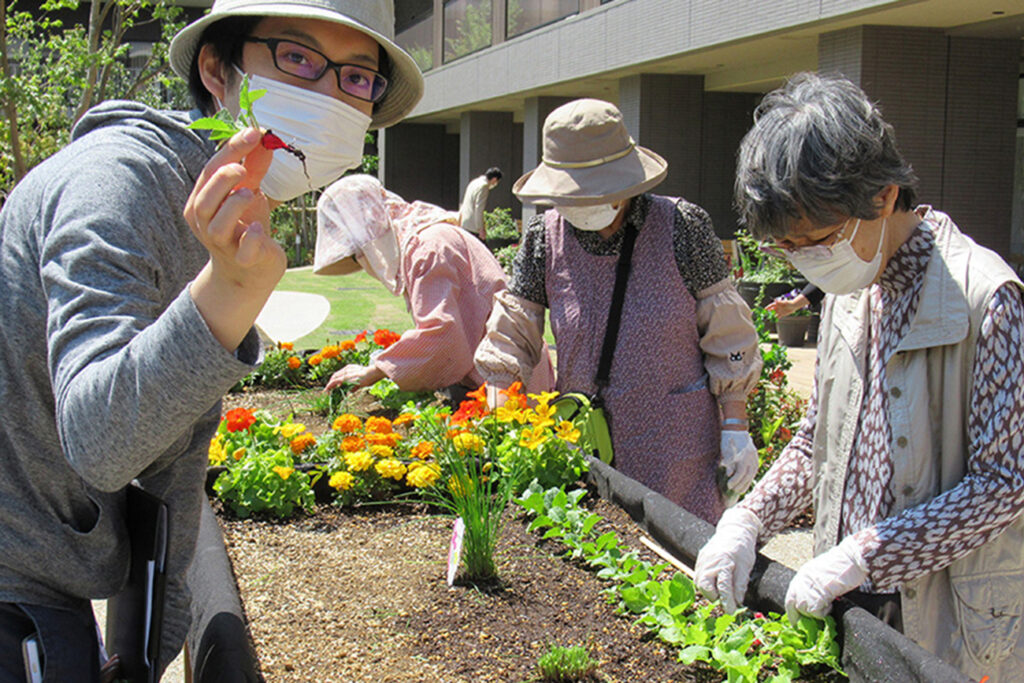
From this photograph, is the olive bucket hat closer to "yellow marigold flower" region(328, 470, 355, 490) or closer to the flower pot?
"yellow marigold flower" region(328, 470, 355, 490)

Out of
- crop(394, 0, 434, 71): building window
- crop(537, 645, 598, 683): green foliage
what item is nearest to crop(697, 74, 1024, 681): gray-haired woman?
crop(537, 645, 598, 683): green foliage

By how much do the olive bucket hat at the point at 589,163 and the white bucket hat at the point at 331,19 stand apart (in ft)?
3.63

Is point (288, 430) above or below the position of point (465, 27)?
below

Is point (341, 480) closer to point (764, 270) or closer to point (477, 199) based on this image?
point (764, 270)

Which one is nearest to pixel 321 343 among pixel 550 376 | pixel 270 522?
pixel 550 376

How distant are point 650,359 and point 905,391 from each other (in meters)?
1.17

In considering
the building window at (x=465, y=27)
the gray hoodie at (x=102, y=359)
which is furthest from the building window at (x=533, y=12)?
the gray hoodie at (x=102, y=359)

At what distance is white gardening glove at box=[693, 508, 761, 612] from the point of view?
6.37ft

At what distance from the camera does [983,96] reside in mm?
10406

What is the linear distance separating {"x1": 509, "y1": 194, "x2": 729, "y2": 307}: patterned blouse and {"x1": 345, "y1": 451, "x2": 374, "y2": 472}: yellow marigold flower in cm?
75

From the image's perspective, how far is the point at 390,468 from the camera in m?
3.07

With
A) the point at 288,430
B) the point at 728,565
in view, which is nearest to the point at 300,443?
the point at 288,430

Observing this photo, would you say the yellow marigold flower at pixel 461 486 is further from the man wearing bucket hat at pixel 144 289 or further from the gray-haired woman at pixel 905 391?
the man wearing bucket hat at pixel 144 289

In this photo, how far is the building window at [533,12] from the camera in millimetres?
16694
